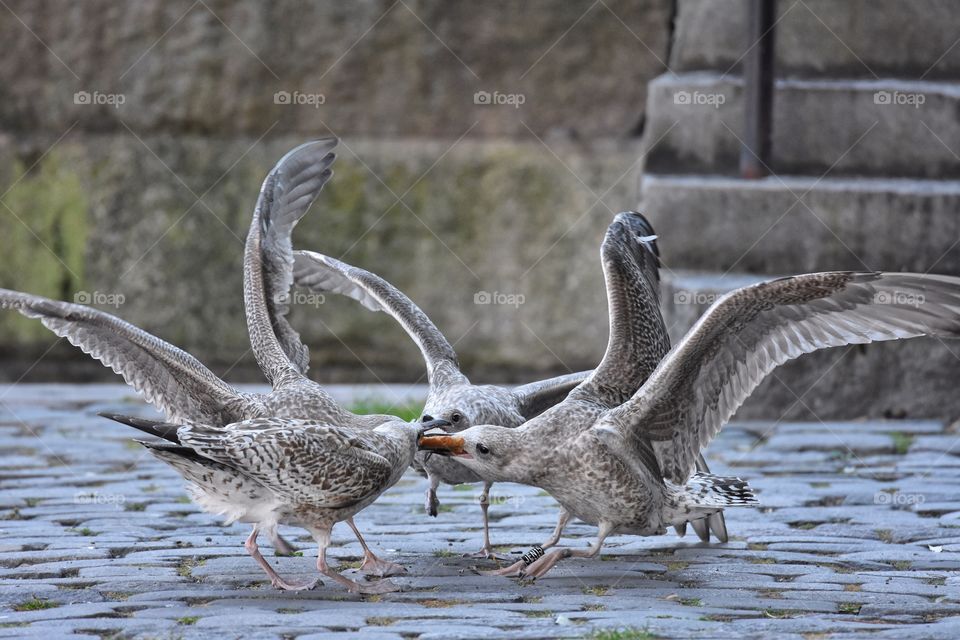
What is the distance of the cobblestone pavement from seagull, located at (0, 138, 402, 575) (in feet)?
1.56

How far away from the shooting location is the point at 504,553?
5.46m

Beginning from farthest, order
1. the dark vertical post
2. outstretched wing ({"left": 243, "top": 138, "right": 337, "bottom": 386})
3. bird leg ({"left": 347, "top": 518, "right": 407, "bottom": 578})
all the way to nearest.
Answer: the dark vertical post → outstretched wing ({"left": 243, "top": 138, "right": 337, "bottom": 386}) → bird leg ({"left": 347, "top": 518, "right": 407, "bottom": 578})

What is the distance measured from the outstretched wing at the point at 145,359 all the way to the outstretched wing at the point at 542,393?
4.62 ft

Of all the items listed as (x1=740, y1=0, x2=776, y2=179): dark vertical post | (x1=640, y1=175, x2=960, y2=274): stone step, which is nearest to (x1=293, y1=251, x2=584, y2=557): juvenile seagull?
(x1=640, y1=175, x2=960, y2=274): stone step

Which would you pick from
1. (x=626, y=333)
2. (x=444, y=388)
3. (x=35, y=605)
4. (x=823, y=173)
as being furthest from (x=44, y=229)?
(x=35, y=605)

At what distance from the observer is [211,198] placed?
10898 millimetres

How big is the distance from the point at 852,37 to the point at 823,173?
3.58 feet

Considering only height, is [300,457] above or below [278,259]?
below

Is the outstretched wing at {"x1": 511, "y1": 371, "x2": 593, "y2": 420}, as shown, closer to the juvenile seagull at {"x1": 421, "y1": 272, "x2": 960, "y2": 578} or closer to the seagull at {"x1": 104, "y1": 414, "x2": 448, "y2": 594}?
the juvenile seagull at {"x1": 421, "y1": 272, "x2": 960, "y2": 578}

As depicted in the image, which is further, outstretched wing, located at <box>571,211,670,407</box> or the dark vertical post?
the dark vertical post

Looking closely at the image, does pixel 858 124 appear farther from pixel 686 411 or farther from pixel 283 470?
pixel 283 470

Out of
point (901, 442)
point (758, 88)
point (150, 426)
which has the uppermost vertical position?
point (758, 88)

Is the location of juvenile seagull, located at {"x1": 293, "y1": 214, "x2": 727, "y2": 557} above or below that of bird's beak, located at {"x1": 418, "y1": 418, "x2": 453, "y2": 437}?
above

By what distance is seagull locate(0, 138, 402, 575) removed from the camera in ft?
17.9
